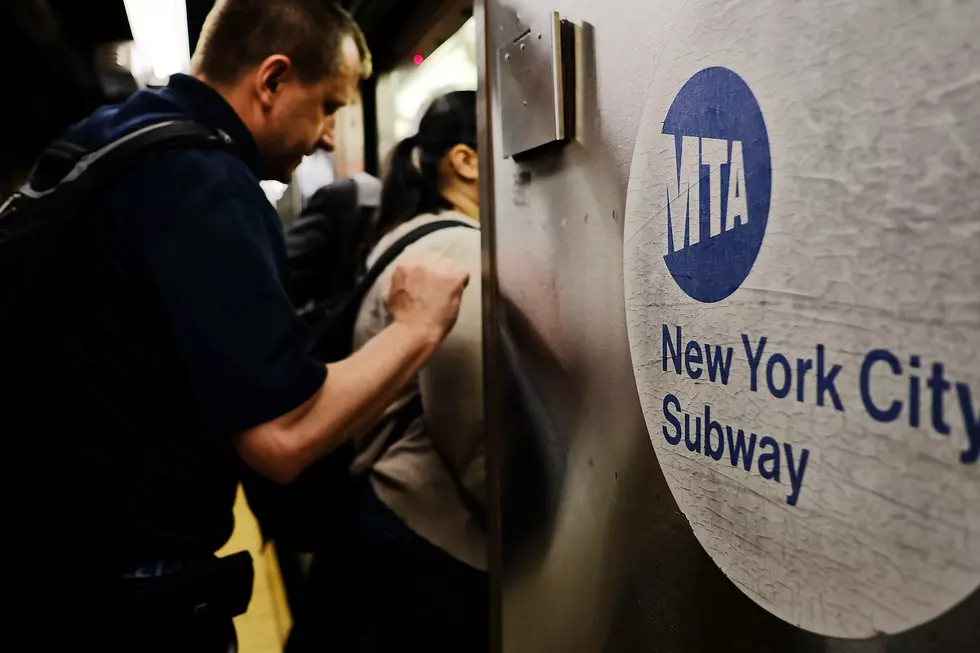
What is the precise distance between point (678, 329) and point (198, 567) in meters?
0.77

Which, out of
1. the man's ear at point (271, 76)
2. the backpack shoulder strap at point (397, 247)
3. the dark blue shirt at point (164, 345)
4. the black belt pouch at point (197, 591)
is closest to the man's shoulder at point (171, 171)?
the dark blue shirt at point (164, 345)

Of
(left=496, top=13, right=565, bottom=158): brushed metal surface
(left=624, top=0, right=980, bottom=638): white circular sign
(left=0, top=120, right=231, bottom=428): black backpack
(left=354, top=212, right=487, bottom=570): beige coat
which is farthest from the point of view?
(left=354, top=212, right=487, bottom=570): beige coat

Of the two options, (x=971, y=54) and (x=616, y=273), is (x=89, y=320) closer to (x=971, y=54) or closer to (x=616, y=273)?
(x=616, y=273)

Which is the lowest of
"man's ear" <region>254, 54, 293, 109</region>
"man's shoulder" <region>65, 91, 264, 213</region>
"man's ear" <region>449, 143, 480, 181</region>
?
"man's shoulder" <region>65, 91, 264, 213</region>

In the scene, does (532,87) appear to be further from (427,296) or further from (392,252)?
(392,252)

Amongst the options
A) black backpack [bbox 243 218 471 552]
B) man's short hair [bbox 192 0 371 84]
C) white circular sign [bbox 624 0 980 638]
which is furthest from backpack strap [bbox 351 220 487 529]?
white circular sign [bbox 624 0 980 638]

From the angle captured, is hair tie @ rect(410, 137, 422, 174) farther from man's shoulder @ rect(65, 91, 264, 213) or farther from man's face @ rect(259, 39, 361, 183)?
man's shoulder @ rect(65, 91, 264, 213)

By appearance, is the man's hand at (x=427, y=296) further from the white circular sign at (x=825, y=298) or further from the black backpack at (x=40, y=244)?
the white circular sign at (x=825, y=298)

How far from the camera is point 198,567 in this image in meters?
0.95

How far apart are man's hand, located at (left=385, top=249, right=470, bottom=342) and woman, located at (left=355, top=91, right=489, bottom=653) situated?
0.12m

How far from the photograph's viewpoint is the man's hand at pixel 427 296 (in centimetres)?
111

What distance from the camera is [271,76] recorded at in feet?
3.56

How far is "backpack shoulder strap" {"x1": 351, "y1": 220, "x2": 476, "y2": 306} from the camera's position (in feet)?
4.33

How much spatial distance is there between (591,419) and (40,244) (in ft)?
2.36
